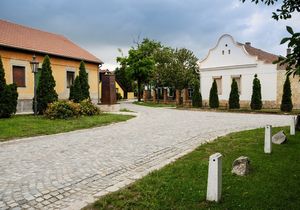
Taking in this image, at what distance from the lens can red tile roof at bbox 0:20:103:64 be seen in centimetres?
2099

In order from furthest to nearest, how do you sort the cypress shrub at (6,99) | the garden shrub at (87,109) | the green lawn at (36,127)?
the garden shrub at (87,109) → the cypress shrub at (6,99) → the green lawn at (36,127)

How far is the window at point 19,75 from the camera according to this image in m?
20.6

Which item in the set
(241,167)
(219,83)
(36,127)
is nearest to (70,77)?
(36,127)

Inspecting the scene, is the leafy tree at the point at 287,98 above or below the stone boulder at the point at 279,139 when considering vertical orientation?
above

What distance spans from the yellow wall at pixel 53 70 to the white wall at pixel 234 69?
1125 centimetres

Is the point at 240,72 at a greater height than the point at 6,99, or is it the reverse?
the point at 240,72

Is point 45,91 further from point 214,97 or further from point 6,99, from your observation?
point 214,97

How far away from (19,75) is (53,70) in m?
2.98

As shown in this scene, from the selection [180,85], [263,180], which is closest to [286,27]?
[263,180]

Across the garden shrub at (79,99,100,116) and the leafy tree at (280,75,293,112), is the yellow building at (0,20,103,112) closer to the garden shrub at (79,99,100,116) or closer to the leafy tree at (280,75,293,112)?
the garden shrub at (79,99,100,116)

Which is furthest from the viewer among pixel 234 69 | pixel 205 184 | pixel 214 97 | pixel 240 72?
pixel 234 69

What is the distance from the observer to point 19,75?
20.9m

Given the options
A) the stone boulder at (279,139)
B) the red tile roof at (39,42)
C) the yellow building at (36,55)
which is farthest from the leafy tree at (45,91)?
the stone boulder at (279,139)

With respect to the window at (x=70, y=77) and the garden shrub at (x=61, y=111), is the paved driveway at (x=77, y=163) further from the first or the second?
the window at (x=70, y=77)
